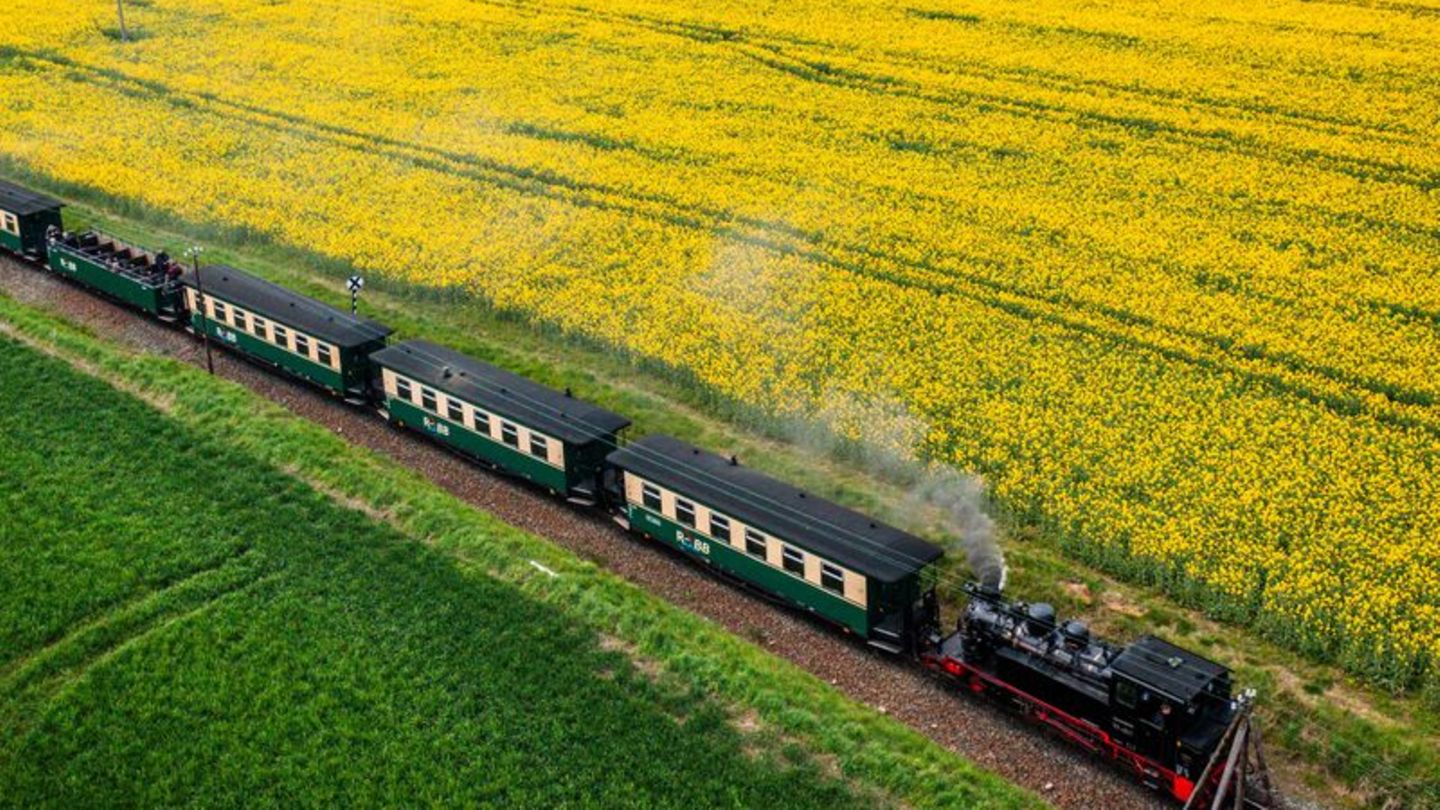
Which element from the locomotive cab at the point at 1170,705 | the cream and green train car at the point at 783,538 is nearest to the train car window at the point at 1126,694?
the locomotive cab at the point at 1170,705

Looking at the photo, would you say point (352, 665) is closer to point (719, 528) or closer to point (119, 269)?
point (719, 528)

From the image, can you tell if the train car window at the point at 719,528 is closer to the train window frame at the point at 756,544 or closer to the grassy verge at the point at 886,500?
the train window frame at the point at 756,544

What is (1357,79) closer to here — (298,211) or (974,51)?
(974,51)

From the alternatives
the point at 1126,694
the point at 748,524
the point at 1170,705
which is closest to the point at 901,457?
the point at 748,524

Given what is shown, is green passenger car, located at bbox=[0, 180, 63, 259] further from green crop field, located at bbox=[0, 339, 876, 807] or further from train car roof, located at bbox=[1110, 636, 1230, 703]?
train car roof, located at bbox=[1110, 636, 1230, 703]

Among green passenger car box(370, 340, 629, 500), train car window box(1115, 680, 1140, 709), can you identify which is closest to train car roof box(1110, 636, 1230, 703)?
train car window box(1115, 680, 1140, 709)

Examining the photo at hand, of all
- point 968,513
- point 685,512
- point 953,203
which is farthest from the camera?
point 953,203

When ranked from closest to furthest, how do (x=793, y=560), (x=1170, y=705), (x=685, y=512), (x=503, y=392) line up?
1. (x=1170, y=705)
2. (x=793, y=560)
3. (x=685, y=512)
4. (x=503, y=392)
